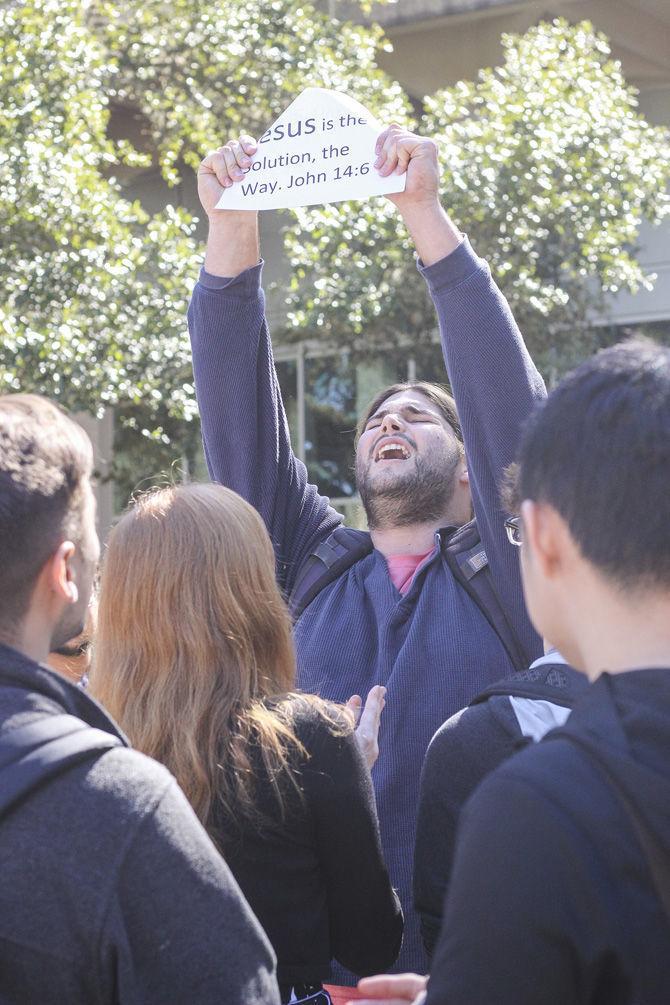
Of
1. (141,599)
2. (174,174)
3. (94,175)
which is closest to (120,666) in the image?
(141,599)

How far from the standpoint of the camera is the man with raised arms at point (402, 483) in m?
2.90

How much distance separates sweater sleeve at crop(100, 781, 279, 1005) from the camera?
1475mm

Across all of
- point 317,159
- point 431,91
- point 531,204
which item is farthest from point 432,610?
point 431,91

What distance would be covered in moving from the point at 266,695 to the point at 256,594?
0.60 ft

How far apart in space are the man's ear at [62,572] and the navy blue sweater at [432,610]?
1338mm

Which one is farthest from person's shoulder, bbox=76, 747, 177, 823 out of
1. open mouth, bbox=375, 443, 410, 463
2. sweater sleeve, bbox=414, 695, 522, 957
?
open mouth, bbox=375, 443, 410, 463

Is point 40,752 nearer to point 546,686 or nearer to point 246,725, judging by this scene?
point 246,725

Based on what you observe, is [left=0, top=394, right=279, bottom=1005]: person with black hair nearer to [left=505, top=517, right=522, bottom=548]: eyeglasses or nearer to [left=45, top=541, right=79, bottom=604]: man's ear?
[left=45, top=541, right=79, bottom=604]: man's ear

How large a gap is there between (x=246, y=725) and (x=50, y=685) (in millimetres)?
574

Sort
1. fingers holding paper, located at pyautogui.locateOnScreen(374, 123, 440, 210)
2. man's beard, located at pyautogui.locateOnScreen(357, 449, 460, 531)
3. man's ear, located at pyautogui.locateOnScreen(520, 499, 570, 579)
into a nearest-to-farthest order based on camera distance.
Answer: man's ear, located at pyautogui.locateOnScreen(520, 499, 570, 579)
fingers holding paper, located at pyautogui.locateOnScreen(374, 123, 440, 210)
man's beard, located at pyautogui.locateOnScreen(357, 449, 460, 531)

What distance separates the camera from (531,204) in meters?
10.0

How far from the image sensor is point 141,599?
2.21 meters

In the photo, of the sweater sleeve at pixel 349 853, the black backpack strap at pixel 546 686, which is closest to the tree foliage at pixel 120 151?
the sweater sleeve at pixel 349 853

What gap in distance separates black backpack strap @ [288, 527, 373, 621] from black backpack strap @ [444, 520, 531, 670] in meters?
0.25
